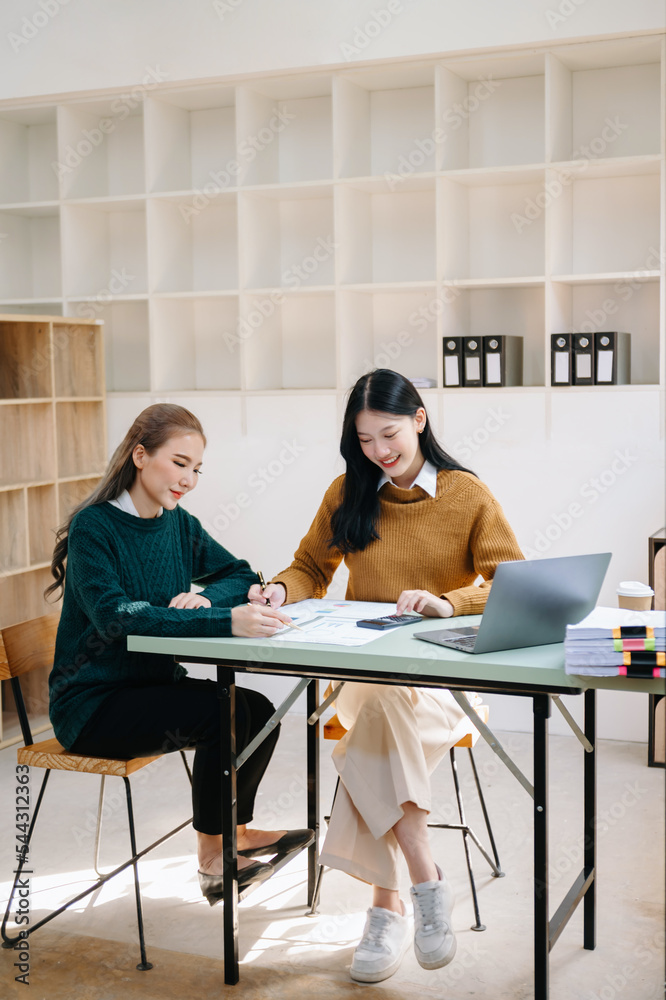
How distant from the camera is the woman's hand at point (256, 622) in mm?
2186

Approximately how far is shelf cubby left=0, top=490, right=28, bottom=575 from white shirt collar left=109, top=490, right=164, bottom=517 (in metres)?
1.68

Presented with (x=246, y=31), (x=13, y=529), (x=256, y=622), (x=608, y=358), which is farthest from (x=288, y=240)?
(x=256, y=622)

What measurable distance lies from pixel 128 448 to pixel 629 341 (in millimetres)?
→ 2306

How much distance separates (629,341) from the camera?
13.2ft

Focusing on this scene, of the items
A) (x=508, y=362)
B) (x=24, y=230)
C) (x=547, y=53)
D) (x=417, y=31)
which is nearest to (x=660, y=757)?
(x=508, y=362)

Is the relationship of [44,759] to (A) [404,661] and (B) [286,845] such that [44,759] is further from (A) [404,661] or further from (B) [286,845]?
(A) [404,661]

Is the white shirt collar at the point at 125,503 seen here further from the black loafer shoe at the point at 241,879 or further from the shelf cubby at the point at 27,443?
the shelf cubby at the point at 27,443

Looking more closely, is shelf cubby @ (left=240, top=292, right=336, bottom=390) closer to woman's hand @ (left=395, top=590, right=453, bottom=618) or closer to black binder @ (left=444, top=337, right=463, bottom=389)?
black binder @ (left=444, top=337, right=463, bottom=389)

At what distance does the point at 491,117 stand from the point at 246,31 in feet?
3.49

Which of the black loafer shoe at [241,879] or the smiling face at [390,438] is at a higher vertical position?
the smiling face at [390,438]

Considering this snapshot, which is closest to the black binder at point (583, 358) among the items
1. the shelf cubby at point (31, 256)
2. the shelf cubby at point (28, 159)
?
the shelf cubby at point (31, 256)

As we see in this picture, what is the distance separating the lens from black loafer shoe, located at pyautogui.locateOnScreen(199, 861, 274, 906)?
92.4 inches

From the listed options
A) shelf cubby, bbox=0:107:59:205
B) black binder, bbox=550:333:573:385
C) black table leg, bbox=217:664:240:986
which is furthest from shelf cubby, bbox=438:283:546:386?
black table leg, bbox=217:664:240:986

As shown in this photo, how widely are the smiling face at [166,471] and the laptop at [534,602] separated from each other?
77 centimetres
